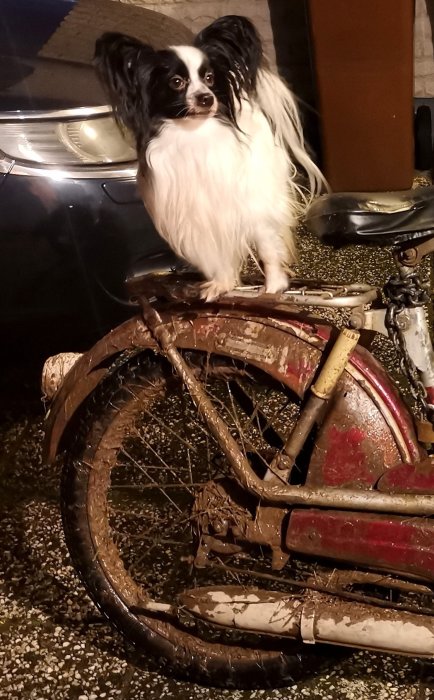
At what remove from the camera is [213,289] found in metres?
1.58

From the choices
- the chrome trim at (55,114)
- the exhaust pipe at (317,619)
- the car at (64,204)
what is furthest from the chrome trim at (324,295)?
the chrome trim at (55,114)

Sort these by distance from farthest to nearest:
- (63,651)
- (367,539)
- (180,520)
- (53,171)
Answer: (53,171) < (63,651) < (180,520) < (367,539)

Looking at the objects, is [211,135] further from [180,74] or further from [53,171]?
[53,171]

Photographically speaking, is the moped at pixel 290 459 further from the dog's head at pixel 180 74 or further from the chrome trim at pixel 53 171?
the chrome trim at pixel 53 171

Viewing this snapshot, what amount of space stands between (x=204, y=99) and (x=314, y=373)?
55 centimetres

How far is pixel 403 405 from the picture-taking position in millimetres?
1548

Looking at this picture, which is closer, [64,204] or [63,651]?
[63,651]

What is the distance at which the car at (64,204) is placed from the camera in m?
2.57

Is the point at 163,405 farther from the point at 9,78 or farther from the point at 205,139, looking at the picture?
the point at 205,139

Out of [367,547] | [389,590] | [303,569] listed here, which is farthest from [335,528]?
[303,569]

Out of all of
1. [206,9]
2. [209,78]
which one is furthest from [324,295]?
[206,9]

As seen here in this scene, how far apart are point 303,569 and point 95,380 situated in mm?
742

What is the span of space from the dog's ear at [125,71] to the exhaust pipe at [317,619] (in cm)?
94

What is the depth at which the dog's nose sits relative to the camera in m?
1.39
